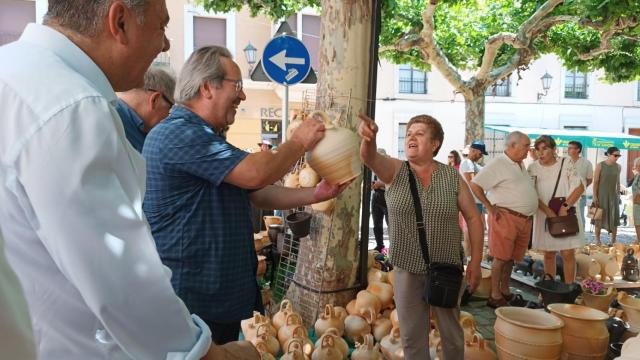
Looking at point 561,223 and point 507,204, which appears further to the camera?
point 561,223

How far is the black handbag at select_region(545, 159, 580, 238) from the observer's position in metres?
4.79

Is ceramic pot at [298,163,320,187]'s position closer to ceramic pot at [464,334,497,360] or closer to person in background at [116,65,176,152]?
ceramic pot at [464,334,497,360]

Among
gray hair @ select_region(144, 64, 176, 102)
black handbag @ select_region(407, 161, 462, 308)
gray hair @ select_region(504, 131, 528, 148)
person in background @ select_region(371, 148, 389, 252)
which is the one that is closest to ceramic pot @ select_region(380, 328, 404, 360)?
black handbag @ select_region(407, 161, 462, 308)

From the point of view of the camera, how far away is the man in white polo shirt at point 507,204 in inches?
179

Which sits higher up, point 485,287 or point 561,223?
point 561,223

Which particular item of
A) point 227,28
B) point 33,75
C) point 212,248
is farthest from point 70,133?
point 227,28

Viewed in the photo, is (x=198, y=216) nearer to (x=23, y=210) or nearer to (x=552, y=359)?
(x=23, y=210)

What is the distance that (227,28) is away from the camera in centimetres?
1584

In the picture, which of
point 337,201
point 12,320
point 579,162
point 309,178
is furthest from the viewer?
point 579,162

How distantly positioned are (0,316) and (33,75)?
386mm

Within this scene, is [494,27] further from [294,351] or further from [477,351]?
[294,351]

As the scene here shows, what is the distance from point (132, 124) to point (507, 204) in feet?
11.6

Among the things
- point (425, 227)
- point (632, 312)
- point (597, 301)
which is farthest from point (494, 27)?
point (425, 227)

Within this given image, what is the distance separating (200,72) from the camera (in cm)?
169
